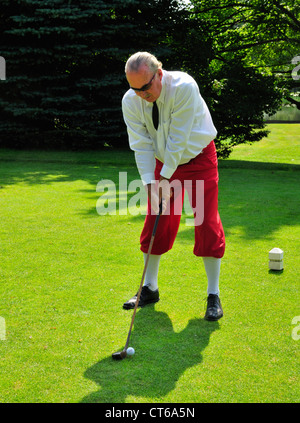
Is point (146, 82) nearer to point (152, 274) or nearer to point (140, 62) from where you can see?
point (140, 62)

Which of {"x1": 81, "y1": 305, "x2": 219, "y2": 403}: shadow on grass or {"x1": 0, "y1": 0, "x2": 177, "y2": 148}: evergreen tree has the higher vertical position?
{"x1": 0, "y1": 0, "x2": 177, "y2": 148}: evergreen tree

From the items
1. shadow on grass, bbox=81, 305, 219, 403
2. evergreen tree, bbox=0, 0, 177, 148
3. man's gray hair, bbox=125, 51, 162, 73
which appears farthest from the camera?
evergreen tree, bbox=0, 0, 177, 148

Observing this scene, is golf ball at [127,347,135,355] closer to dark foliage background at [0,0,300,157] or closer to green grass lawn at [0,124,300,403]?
green grass lawn at [0,124,300,403]

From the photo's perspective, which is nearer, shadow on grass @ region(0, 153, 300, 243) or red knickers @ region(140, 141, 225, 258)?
red knickers @ region(140, 141, 225, 258)

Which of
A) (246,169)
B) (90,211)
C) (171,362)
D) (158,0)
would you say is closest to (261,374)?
(171,362)

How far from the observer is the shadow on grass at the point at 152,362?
115 inches

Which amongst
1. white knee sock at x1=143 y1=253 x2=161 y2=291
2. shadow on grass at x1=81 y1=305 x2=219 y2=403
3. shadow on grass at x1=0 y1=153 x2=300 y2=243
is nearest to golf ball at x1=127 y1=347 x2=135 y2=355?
shadow on grass at x1=81 y1=305 x2=219 y2=403

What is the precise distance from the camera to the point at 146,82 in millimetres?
3662

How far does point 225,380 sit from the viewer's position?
3.04 metres

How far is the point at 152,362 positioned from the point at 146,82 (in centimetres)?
189

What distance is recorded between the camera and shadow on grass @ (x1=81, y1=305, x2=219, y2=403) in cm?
292

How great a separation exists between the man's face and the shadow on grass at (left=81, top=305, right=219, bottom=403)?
1.68m

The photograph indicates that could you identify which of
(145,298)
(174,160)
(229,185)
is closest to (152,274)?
(145,298)

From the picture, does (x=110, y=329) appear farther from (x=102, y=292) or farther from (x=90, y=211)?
(x=90, y=211)
